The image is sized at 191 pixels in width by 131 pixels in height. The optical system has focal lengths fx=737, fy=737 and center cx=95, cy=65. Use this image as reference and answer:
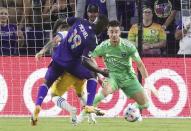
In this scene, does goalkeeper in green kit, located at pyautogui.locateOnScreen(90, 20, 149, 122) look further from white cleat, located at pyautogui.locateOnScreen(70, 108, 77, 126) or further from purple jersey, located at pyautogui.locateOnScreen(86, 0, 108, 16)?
purple jersey, located at pyautogui.locateOnScreen(86, 0, 108, 16)

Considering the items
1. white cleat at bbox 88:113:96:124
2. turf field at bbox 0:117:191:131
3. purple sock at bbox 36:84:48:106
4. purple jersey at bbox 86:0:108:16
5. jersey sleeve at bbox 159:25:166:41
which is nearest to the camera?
turf field at bbox 0:117:191:131

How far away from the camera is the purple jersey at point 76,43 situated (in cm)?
1423

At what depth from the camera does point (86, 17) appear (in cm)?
1802

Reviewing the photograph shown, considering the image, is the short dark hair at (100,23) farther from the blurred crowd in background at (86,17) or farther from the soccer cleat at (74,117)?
the blurred crowd in background at (86,17)

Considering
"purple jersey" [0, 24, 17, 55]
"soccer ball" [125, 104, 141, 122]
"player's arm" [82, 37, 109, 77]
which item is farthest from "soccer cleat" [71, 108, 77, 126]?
"purple jersey" [0, 24, 17, 55]

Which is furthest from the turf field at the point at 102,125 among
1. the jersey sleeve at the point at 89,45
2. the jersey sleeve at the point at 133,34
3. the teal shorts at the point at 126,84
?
the jersey sleeve at the point at 133,34

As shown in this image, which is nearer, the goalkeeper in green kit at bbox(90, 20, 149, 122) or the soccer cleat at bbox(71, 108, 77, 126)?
the soccer cleat at bbox(71, 108, 77, 126)

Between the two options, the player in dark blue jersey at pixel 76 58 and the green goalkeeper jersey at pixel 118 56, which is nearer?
the player in dark blue jersey at pixel 76 58

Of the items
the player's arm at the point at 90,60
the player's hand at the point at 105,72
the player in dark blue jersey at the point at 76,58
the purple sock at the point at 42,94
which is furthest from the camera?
Result: the player's hand at the point at 105,72

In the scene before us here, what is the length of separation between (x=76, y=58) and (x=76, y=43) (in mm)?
344

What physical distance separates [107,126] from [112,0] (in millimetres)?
4487

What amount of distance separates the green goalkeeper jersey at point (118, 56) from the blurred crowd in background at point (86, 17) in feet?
8.84

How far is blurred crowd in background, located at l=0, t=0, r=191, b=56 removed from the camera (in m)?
18.1

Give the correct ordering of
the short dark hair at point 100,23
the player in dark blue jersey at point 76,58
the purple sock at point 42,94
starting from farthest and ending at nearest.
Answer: the short dark hair at point 100,23 < the player in dark blue jersey at point 76,58 < the purple sock at point 42,94
